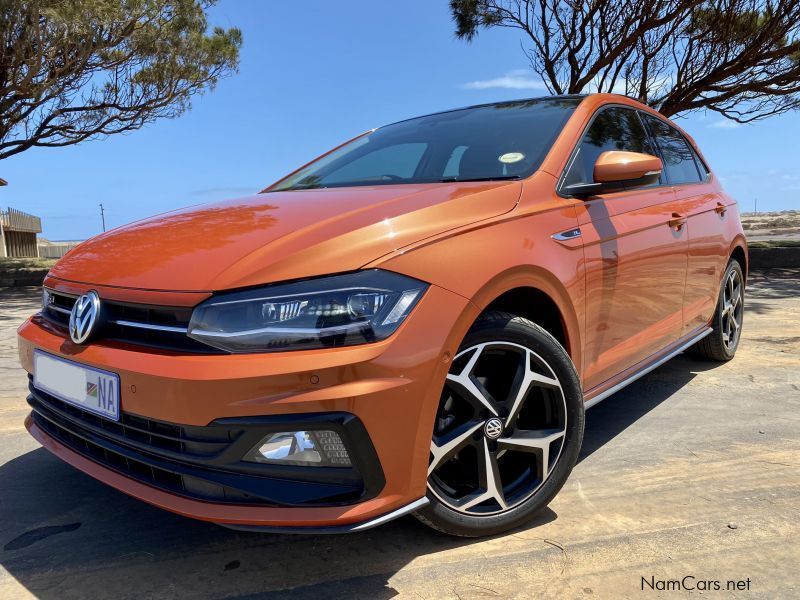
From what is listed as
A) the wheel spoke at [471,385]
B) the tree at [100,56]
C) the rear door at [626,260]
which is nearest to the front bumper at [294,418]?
the wheel spoke at [471,385]

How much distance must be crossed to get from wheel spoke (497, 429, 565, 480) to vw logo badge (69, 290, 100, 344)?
1.31m

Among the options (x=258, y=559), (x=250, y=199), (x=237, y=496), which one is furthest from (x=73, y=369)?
(x=250, y=199)

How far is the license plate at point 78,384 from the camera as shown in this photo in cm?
175

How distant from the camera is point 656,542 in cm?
199

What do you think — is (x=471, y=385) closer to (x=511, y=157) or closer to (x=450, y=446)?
(x=450, y=446)

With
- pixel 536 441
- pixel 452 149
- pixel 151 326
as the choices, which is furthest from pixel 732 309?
pixel 151 326

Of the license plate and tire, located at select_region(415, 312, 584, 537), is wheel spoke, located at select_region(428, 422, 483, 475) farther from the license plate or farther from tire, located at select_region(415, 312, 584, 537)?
the license plate

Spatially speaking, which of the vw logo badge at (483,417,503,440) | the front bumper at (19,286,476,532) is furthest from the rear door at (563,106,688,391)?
the front bumper at (19,286,476,532)

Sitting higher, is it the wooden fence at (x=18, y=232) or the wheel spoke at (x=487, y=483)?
the wooden fence at (x=18, y=232)

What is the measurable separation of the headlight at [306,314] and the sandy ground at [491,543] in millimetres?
754

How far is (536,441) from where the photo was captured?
206cm

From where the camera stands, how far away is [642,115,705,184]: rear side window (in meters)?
3.48

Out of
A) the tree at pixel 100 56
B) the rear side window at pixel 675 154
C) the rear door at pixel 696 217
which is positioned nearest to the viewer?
the rear door at pixel 696 217

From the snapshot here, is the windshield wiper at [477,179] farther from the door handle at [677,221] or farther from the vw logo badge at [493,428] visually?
the door handle at [677,221]
